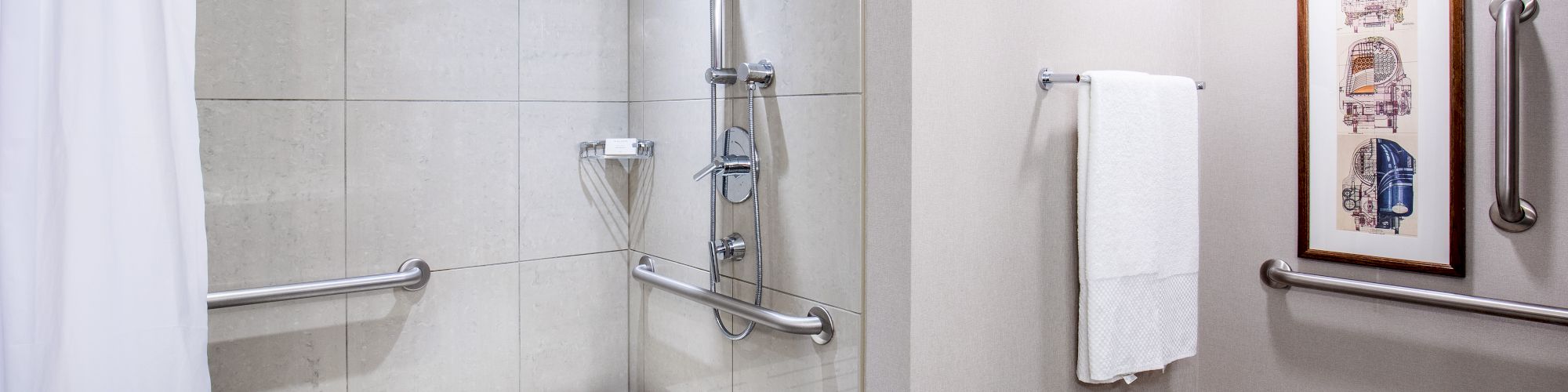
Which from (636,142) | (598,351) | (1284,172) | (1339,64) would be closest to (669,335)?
(598,351)

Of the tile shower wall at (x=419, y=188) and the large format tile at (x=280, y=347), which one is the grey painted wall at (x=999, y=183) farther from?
the large format tile at (x=280, y=347)

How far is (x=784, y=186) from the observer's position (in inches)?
56.7

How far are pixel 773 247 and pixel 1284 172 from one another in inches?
41.1

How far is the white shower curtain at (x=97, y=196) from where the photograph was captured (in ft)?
2.13

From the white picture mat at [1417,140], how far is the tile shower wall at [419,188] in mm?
1494

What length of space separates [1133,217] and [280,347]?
1.66m

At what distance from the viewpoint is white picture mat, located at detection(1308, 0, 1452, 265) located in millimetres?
1332

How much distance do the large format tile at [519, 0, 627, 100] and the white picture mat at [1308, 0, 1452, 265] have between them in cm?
149

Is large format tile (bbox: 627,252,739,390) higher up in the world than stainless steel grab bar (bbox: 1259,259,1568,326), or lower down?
lower down

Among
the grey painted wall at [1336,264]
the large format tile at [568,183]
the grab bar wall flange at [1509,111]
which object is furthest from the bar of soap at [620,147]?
the grab bar wall flange at [1509,111]

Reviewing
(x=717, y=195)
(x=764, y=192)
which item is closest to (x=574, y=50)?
(x=717, y=195)

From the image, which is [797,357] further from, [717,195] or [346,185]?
[346,185]

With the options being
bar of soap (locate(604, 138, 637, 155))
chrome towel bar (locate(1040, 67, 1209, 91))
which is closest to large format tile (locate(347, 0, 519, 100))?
bar of soap (locate(604, 138, 637, 155))

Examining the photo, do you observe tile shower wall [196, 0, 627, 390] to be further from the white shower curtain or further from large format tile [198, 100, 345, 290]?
the white shower curtain
